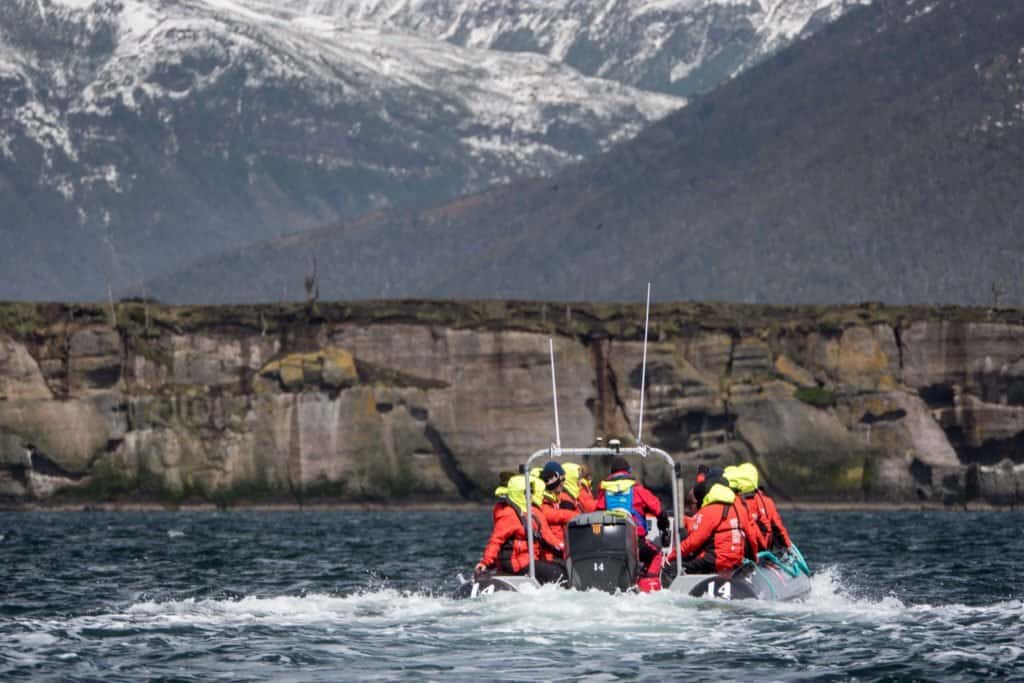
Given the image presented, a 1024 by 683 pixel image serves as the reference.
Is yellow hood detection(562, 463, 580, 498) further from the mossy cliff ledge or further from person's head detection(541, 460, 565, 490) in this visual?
the mossy cliff ledge

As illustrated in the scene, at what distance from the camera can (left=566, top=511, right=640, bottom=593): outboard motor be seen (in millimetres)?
46031

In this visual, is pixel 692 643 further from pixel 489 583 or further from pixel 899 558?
pixel 899 558

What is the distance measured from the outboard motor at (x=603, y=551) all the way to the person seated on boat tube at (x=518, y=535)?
1744mm

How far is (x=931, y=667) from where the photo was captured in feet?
132

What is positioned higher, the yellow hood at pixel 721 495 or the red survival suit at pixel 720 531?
the yellow hood at pixel 721 495

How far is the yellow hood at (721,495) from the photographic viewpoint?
48344mm

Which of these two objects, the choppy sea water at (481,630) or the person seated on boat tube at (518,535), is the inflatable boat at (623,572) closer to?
the person seated on boat tube at (518,535)

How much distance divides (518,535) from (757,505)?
223 inches

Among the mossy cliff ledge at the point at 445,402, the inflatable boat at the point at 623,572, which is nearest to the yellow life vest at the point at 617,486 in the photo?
the inflatable boat at the point at 623,572

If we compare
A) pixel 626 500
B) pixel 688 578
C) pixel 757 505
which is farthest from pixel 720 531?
pixel 626 500

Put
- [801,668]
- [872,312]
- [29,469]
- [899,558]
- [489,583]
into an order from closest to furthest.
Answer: [801,668], [489,583], [899,558], [29,469], [872,312]

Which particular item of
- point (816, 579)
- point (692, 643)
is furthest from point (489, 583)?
point (816, 579)

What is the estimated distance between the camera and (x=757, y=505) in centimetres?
4991

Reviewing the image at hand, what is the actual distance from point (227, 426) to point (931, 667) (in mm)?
110195
